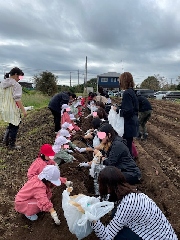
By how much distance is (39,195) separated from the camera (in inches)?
86.4

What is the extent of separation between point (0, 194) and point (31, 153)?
1670mm

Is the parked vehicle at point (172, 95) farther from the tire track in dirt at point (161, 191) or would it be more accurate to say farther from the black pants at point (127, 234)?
the black pants at point (127, 234)

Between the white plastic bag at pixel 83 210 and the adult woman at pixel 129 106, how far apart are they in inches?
74.5

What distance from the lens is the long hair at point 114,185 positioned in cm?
159

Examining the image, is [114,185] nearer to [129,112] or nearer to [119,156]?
[119,156]

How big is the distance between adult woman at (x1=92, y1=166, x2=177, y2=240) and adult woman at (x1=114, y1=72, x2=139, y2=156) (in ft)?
5.83

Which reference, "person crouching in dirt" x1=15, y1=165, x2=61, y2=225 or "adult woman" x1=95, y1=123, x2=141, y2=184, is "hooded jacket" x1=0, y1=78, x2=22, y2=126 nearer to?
"person crouching in dirt" x1=15, y1=165, x2=61, y2=225

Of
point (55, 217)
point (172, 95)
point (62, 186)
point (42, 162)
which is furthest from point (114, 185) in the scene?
point (172, 95)

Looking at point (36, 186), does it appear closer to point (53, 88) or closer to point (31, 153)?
point (31, 153)

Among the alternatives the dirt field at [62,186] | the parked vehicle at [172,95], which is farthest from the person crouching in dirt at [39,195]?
the parked vehicle at [172,95]

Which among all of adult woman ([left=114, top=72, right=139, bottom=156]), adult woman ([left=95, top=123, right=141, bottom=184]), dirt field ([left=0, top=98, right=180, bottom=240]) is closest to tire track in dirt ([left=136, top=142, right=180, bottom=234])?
dirt field ([left=0, top=98, right=180, bottom=240])

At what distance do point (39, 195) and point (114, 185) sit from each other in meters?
1.01

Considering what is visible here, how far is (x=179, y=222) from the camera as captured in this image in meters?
2.45

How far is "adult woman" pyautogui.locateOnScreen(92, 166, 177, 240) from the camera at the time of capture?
5.13 feet
